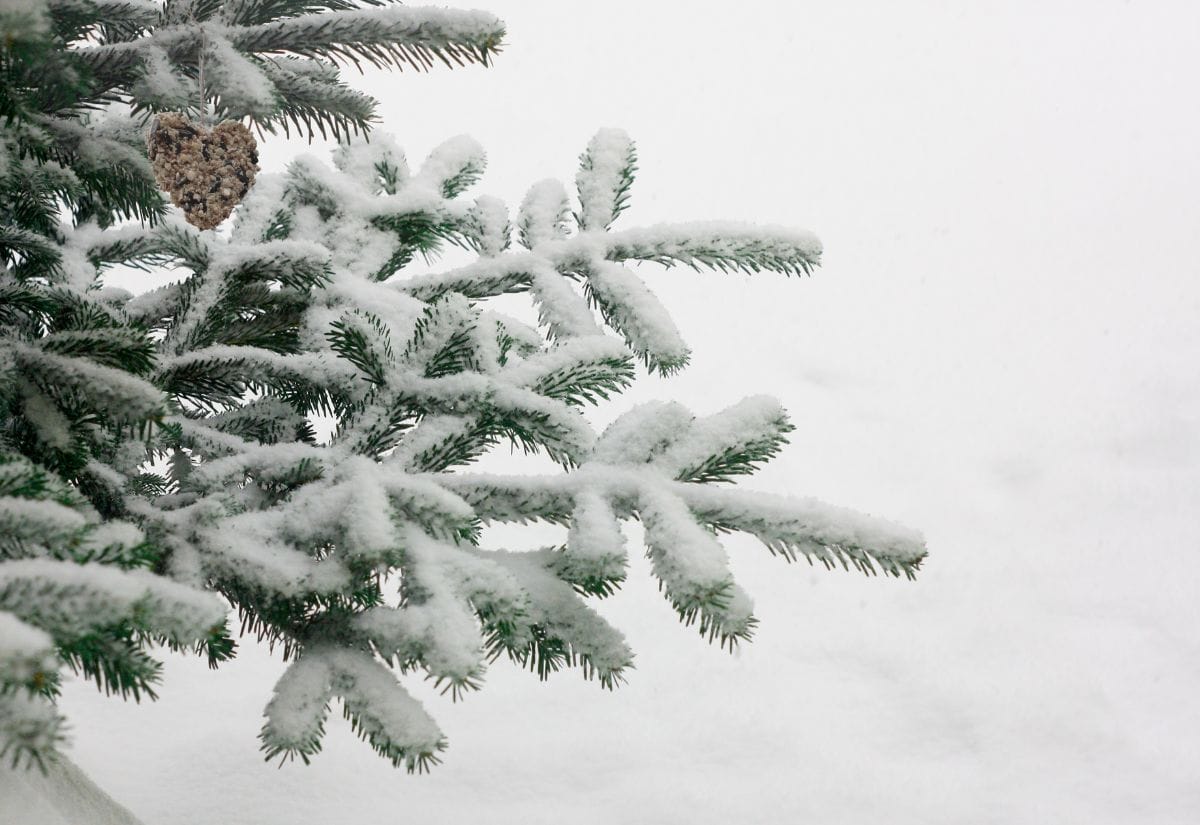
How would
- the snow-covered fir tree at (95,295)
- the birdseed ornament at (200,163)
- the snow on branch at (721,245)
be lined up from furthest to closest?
the snow on branch at (721,245) < the birdseed ornament at (200,163) < the snow-covered fir tree at (95,295)

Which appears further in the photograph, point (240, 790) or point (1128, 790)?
point (1128, 790)

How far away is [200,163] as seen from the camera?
1.08m

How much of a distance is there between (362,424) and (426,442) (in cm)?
8

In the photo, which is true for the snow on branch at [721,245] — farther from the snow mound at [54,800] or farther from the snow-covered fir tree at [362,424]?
the snow mound at [54,800]

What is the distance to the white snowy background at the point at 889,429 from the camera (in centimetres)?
212

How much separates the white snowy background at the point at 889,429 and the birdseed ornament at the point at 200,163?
72cm

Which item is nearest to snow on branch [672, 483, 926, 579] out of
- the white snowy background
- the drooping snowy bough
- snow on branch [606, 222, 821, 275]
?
the drooping snowy bough

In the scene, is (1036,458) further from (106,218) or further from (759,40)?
(759,40)

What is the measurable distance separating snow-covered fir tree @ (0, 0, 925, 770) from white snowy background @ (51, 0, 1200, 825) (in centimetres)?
22

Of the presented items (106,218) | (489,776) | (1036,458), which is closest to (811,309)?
(1036,458)

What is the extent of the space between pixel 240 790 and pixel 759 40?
6.34 meters

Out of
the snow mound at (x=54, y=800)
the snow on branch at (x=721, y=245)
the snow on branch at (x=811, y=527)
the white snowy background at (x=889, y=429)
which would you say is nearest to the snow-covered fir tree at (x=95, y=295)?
the snow mound at (x=54, y=800)

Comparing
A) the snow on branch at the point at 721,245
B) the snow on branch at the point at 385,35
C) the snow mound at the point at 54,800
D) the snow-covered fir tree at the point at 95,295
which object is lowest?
the snow mound at the point at 54,800

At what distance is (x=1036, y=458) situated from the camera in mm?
3820
